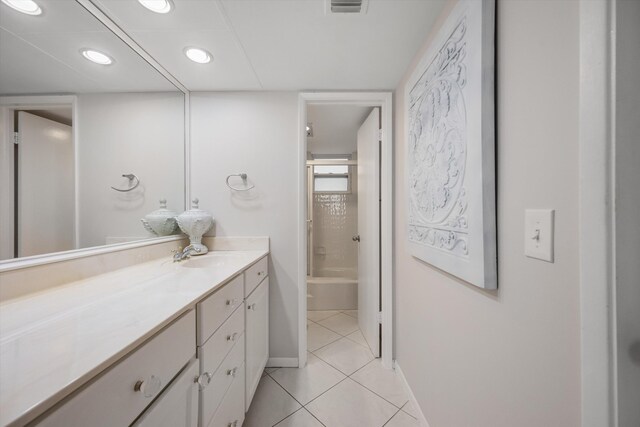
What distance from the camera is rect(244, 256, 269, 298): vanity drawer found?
4.02 feet

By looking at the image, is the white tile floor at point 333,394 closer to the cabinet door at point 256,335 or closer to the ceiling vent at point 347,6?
the cabinet door at point 256,335

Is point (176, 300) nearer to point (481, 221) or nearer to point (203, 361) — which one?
point (203, 361)

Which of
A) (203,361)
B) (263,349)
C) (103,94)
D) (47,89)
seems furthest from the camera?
(263,349)

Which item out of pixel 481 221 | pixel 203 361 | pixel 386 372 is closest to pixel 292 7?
pixel 481 221

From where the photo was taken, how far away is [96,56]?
1122mm

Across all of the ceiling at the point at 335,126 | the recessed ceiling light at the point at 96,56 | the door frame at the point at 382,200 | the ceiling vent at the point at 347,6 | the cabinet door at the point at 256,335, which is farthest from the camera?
the ceiling at the point at 335,126

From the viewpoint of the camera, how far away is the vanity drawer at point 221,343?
2.54 ft

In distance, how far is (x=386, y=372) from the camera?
1.61 m

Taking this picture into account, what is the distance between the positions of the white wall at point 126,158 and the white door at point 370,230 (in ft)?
4.78

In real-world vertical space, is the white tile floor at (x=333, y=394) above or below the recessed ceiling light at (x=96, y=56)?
below

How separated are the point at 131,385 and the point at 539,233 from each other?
39.6 inches

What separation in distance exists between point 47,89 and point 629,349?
1871 mm

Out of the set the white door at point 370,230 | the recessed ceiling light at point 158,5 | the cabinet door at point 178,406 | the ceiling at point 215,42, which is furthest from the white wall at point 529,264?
the recessed ceiling light at point 158,5

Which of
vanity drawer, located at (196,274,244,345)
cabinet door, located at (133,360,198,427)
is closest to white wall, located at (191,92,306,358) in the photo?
vanity drawer, located at (196,274,244,345)
